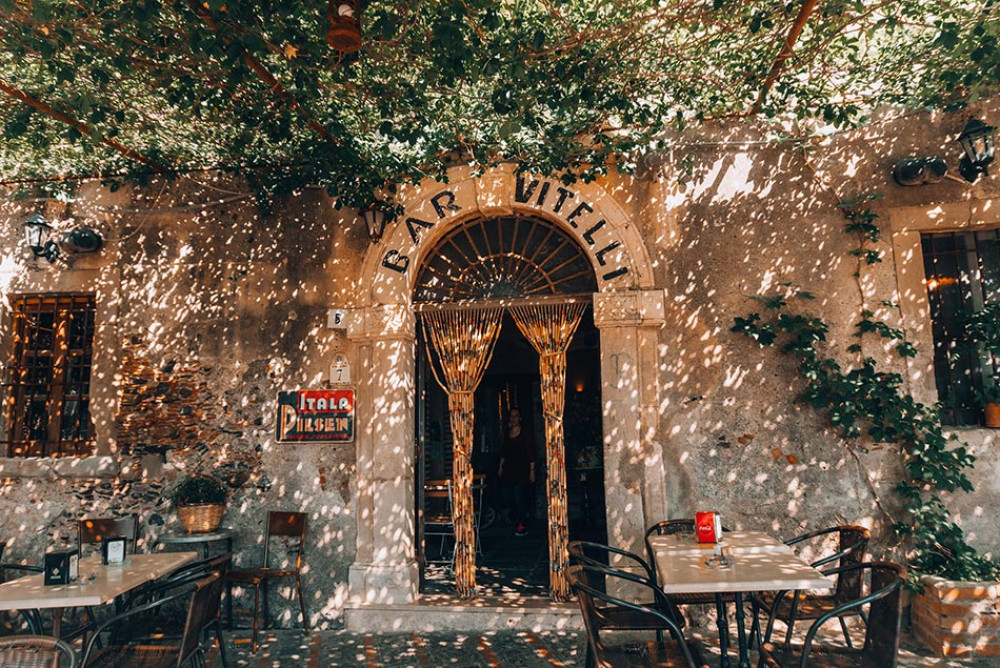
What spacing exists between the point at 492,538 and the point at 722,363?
4.31 meters

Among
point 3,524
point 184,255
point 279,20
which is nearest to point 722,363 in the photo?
point 279,20

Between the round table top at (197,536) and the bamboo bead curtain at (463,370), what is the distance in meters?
1.78

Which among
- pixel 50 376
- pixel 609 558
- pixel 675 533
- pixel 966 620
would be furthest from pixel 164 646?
pixel 966 620

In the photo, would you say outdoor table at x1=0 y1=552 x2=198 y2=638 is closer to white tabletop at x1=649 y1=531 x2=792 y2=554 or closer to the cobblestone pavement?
the cobblestone pavement

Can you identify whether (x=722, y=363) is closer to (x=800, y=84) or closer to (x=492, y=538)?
(x=800, y=84)

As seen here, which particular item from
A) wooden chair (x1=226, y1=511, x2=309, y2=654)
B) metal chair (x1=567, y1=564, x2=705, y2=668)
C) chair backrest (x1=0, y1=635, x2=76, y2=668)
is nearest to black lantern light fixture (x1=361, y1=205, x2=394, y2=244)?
wooden chair (x1=226, y1=511, x2=309, y2=654)

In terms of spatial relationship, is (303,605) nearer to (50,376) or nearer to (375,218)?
(375,218)

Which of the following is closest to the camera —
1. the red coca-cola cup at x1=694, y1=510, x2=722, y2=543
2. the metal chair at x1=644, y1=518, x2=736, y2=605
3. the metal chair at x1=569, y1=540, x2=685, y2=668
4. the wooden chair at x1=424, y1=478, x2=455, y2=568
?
the metal chair at x1=569, y1=540, x2=685, y2=668

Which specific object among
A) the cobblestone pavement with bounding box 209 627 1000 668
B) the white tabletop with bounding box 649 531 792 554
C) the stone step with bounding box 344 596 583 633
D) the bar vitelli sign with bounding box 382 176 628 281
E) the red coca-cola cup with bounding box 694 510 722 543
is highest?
the bar vitelli sign with bounding box 382 176 628 281

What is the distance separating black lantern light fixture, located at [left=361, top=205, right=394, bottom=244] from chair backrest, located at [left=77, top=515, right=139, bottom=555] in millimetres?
2702

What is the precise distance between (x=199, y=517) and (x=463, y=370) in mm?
2283

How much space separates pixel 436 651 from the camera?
4.49 meters

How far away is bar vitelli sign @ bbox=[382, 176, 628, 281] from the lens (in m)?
5.21

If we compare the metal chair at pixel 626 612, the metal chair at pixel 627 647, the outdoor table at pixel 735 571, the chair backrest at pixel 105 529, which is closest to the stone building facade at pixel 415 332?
the chair backrest at pixel 105 529
